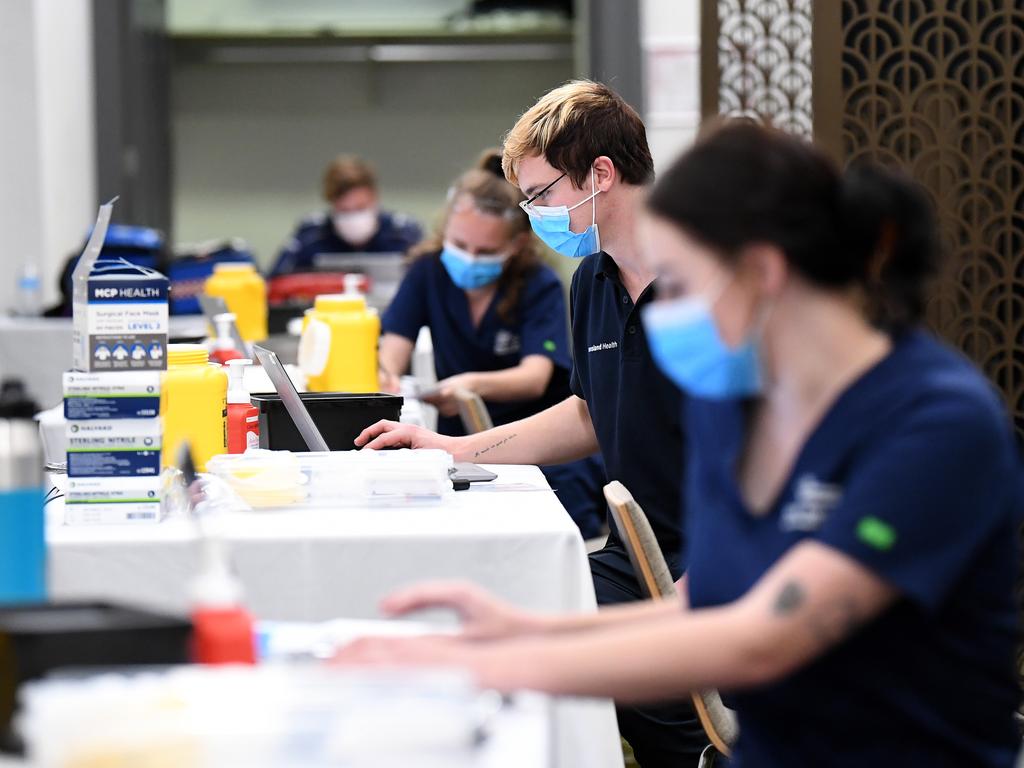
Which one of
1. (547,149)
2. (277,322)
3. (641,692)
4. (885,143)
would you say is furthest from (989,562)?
(277,322)

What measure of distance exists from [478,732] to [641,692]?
0.15 m

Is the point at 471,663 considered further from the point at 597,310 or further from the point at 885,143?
the point at 885,143

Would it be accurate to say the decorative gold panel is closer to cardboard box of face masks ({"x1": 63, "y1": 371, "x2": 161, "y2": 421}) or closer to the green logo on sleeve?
cardboard box of face masks ({"x1": 63, "y1": 371, "x2": 161, "y2": 421})

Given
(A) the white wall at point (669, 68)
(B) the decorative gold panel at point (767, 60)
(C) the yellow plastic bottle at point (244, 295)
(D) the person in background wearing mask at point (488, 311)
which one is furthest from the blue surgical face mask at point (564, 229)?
(A) the white wall at point (669, 68)

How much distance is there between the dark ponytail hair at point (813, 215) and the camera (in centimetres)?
125

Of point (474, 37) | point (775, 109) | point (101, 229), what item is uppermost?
point (474, 37)

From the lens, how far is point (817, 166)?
4.18 feet

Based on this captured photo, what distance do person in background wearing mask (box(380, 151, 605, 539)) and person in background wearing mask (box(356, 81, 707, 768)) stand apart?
3.03 ft

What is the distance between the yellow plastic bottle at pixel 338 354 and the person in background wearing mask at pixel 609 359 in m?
0.71

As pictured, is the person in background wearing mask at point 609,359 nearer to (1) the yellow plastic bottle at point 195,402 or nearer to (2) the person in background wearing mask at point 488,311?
(1) the yellow plastic bottle at point 195,402

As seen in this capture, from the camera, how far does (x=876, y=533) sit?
3.88 ft

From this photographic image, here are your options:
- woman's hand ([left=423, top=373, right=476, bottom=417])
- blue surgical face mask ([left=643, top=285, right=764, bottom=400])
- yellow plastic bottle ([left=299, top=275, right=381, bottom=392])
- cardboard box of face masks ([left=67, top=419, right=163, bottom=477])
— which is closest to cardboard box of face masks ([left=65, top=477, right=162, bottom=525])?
cardboard box of face masks ([left=67, top=419, right=163, bottom=477])

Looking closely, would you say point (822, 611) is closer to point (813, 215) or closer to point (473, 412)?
point (813, 215)

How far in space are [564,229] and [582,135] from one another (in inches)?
6.4
